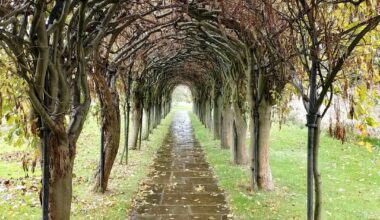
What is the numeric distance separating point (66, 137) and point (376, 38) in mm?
5244

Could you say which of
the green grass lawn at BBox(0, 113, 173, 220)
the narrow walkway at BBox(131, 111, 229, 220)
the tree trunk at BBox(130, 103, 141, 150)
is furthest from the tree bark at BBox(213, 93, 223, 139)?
the green grass lawn at BBox(0, 113, 173, 220)

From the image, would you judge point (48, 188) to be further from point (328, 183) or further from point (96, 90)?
point (328, 183)

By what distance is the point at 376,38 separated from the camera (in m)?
7.07

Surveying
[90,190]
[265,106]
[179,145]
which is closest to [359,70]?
[265,106]

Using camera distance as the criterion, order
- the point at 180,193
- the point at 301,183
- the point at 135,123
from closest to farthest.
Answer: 1. the point at 180,193
2. the point at 301,183
3. the point at 135,123

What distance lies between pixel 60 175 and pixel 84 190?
4759mm

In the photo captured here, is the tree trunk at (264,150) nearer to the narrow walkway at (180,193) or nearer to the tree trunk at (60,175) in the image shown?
the narrow walkway at (180,193)

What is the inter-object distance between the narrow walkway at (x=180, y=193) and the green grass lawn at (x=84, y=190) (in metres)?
0.33

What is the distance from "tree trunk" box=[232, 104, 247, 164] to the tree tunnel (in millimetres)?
34

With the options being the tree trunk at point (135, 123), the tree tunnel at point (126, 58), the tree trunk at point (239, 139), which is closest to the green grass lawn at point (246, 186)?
the tree trunk at point (239, 139)

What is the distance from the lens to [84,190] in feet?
33.6

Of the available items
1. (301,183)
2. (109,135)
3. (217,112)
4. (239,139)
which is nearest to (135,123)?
(217,112)

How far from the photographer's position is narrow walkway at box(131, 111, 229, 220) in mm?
8516

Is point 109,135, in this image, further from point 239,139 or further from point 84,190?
point 239,139
